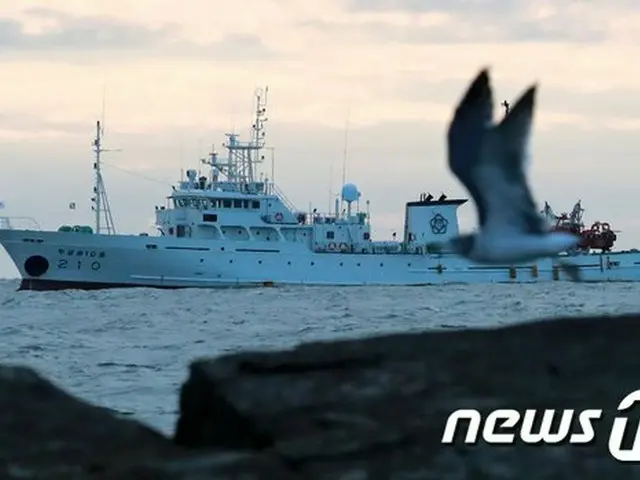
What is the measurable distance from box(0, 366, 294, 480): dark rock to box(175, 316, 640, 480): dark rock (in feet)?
0.67

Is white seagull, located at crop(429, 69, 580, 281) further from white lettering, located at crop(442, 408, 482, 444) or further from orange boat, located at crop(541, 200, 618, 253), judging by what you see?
orange boat, located at crop(541, 200, 618, 253)

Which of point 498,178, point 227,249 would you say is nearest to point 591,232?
point 227,249

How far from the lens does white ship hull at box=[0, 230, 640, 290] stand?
72.4m

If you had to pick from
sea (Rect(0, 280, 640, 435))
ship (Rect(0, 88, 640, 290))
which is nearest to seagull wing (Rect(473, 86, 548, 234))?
sea (Rect(0, 280, 640, 435))

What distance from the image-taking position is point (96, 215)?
7556cm

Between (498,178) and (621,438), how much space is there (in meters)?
2.20

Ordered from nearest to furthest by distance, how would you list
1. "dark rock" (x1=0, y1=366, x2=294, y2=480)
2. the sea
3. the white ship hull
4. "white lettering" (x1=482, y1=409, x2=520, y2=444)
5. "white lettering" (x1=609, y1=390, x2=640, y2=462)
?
"dark rock" (x1=0, y1=366, x2=294, y2=480), "white lettering" (x1=609, y1=390, x2=640, y2=462), "white lettering" (x1=482, y1=409, x2=520, y2=444), the sea, the white ship hull

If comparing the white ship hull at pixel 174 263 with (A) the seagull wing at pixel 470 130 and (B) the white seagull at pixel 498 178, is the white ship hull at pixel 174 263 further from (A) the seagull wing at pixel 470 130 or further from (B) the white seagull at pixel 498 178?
(A) the seagull wing at pixel 470 130

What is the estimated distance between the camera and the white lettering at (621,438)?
518cm

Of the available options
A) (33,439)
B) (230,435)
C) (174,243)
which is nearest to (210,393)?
(230,435)

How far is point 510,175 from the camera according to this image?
708cm

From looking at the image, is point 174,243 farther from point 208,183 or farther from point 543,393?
point 543,393

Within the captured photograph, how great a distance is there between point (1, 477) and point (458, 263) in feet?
243

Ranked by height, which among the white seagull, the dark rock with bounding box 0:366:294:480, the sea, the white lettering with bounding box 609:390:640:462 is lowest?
the sea
